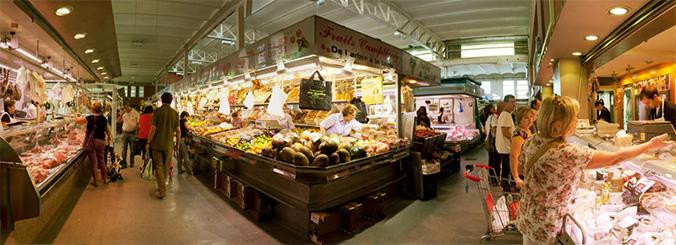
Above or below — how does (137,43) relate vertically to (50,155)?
above

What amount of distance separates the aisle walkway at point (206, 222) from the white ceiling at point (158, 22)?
539cm

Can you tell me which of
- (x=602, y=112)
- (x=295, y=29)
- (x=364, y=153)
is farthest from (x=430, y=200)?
(x=602, y=112)

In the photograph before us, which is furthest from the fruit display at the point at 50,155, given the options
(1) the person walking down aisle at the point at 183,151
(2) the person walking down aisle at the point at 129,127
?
(1) the person walking down aisle at the point at 183,151

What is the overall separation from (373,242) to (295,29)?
2.79 meters

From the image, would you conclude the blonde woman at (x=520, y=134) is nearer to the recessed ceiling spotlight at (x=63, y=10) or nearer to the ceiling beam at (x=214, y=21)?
the recessed ceiling spotlight at (x=63, y=10)

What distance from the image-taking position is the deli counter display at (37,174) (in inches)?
86.8

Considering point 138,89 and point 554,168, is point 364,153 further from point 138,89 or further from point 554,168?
point 138,89

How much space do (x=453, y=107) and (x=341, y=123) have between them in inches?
324

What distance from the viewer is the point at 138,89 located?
28625mm

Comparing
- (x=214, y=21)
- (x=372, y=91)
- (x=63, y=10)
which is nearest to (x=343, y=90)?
(x=372, y=91)

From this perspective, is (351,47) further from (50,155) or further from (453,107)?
(453,107)

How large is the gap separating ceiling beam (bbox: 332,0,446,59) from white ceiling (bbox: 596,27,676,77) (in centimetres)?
571

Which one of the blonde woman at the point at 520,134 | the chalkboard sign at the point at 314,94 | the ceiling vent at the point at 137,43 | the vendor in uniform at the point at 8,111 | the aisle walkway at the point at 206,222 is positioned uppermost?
the ceiling vent at the point at 137,43

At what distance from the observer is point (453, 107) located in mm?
11906
